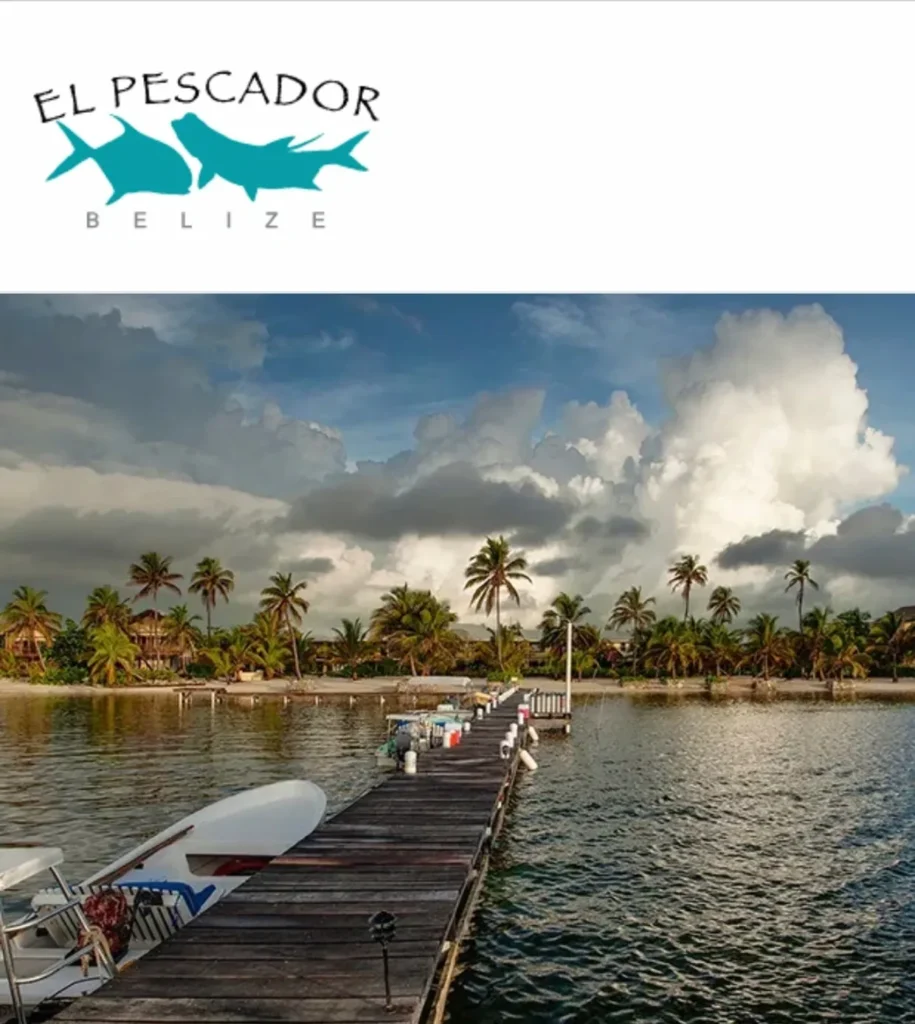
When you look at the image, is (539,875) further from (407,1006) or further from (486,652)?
(486,652)

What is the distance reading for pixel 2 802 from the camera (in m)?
27.5

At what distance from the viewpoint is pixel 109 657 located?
80.8 metres

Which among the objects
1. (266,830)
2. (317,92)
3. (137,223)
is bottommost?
(266,830)

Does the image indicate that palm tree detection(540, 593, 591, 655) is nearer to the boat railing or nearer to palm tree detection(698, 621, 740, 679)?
palm tree detection(698, 621, 740, 679)

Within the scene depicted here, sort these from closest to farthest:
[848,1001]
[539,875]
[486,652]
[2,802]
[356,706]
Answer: [848,1001]
[539,875]
[2,802]
[356,706]
[486,652]

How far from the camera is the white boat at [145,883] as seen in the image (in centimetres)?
988

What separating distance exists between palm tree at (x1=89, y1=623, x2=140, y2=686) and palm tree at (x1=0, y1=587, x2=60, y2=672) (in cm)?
1226

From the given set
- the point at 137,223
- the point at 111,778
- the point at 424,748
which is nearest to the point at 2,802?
the point at 111,778

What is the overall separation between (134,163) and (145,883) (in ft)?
38.5

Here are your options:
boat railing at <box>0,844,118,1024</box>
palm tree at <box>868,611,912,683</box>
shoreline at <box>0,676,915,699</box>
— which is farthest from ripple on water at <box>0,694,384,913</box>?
palm tree at <box>868,611,912,683</box>

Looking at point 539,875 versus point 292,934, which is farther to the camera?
point 539,875

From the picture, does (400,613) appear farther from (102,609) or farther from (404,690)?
(102,609)

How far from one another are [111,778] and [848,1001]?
26.5m

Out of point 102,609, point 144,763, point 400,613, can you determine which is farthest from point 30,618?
point 144,763
